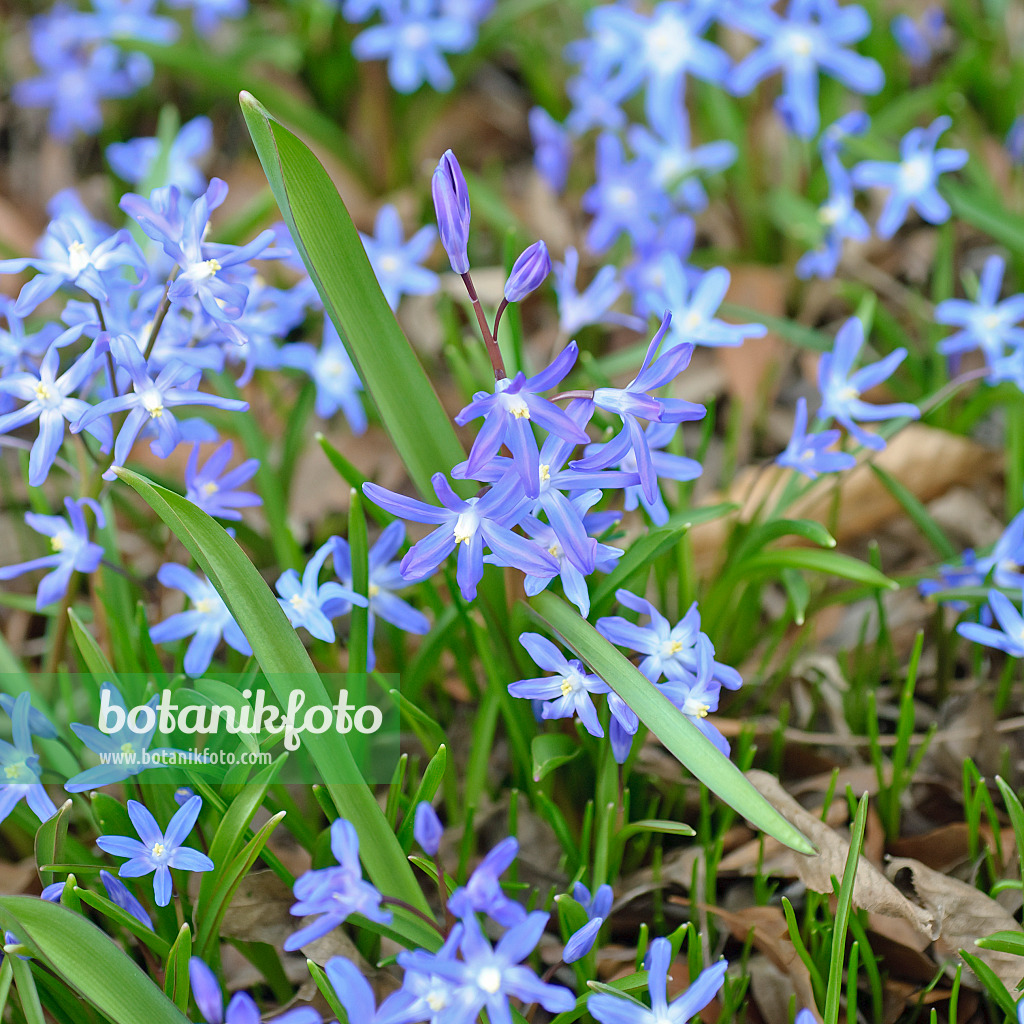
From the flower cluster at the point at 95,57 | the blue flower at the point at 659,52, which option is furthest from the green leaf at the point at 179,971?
the flower cluster at the point at 95,57

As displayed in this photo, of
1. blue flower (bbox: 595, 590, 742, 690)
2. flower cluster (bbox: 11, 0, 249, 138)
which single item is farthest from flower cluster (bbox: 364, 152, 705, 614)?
flower cluster (bbox: 11, 0, 249, 138)

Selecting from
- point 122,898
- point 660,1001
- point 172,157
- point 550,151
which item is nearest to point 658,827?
point 660,1001

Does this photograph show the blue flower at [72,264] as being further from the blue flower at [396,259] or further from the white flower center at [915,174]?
the white flower center at [915,174]

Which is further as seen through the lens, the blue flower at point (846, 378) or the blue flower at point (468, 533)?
the blue flower at point (846, 378)

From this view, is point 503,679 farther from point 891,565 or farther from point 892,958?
point 891,565

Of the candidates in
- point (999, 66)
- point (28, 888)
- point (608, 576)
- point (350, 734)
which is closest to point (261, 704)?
point (350, 734)

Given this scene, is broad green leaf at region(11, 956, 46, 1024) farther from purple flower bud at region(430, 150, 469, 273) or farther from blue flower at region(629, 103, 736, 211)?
blue flower at region(629, 103, 736, 211)
